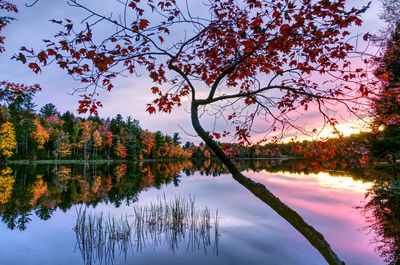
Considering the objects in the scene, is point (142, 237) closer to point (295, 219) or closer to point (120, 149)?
point (295, 219)

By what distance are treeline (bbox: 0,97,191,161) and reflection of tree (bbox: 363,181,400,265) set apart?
5437 centimetres

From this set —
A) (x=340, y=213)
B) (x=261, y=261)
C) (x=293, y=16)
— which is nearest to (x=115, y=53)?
(x=293, y=16)

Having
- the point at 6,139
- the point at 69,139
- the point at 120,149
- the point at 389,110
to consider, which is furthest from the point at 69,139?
the point at 389,110

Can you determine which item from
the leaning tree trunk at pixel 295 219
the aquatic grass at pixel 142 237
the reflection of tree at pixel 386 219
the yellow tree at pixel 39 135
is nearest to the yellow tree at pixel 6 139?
the yellow tree at pixel 39 135

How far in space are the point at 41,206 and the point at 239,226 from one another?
11.8 meters

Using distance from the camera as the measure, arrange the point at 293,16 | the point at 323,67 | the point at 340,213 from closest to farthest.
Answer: the point at 293,16
the point at 323,67
the point at 340,213

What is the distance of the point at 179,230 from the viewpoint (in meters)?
9.14

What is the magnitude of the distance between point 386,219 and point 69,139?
243ft

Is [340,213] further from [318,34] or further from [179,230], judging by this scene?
[318,34]

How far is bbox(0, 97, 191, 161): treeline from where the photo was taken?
1957 inches

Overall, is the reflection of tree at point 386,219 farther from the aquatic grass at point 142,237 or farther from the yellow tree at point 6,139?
the yellow tree at point 6,139

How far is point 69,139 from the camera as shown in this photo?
65.8 meters

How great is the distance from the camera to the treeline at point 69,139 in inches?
1957

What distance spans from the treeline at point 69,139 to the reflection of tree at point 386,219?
178 ft
